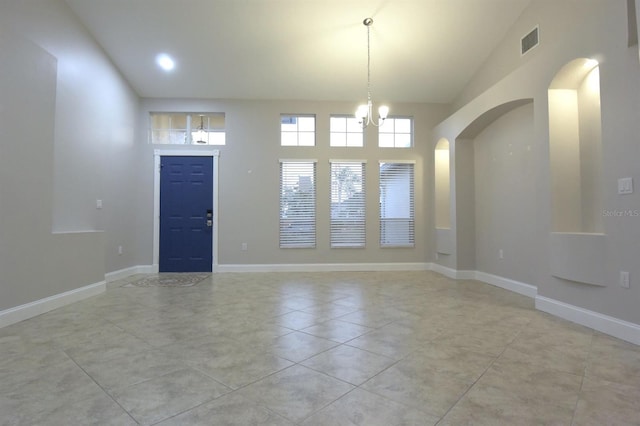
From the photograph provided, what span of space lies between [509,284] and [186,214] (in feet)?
18.6

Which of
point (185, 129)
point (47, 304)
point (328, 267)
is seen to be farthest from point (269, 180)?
point (47, 304)

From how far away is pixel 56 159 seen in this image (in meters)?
3.87

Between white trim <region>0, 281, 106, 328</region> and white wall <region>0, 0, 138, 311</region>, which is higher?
white wall <region>0, 0, 138, 311</region>

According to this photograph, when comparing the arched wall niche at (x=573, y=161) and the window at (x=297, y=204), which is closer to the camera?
the arched wall niche at (x=573, y=161)

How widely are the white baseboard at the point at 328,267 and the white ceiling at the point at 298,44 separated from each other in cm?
334

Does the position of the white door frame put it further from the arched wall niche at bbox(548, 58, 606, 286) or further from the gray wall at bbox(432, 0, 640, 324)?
the arched wall niche at bbox(548, 58, 606, 286)

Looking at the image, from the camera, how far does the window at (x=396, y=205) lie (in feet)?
20.4

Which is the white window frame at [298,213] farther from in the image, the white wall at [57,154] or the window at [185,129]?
the white wall at [57,154]

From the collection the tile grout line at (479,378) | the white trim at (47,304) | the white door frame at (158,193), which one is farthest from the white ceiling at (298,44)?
the tile grout line at (479,378)

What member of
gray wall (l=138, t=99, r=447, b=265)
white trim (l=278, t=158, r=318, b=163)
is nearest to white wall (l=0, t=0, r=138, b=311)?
gray wall (l=138, t=99, r=447, b=265)

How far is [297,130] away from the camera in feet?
20.6

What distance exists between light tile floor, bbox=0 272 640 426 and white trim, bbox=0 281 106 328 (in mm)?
110

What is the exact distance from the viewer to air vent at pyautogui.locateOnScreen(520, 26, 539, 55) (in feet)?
13.6

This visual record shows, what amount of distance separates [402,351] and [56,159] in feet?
15.0
